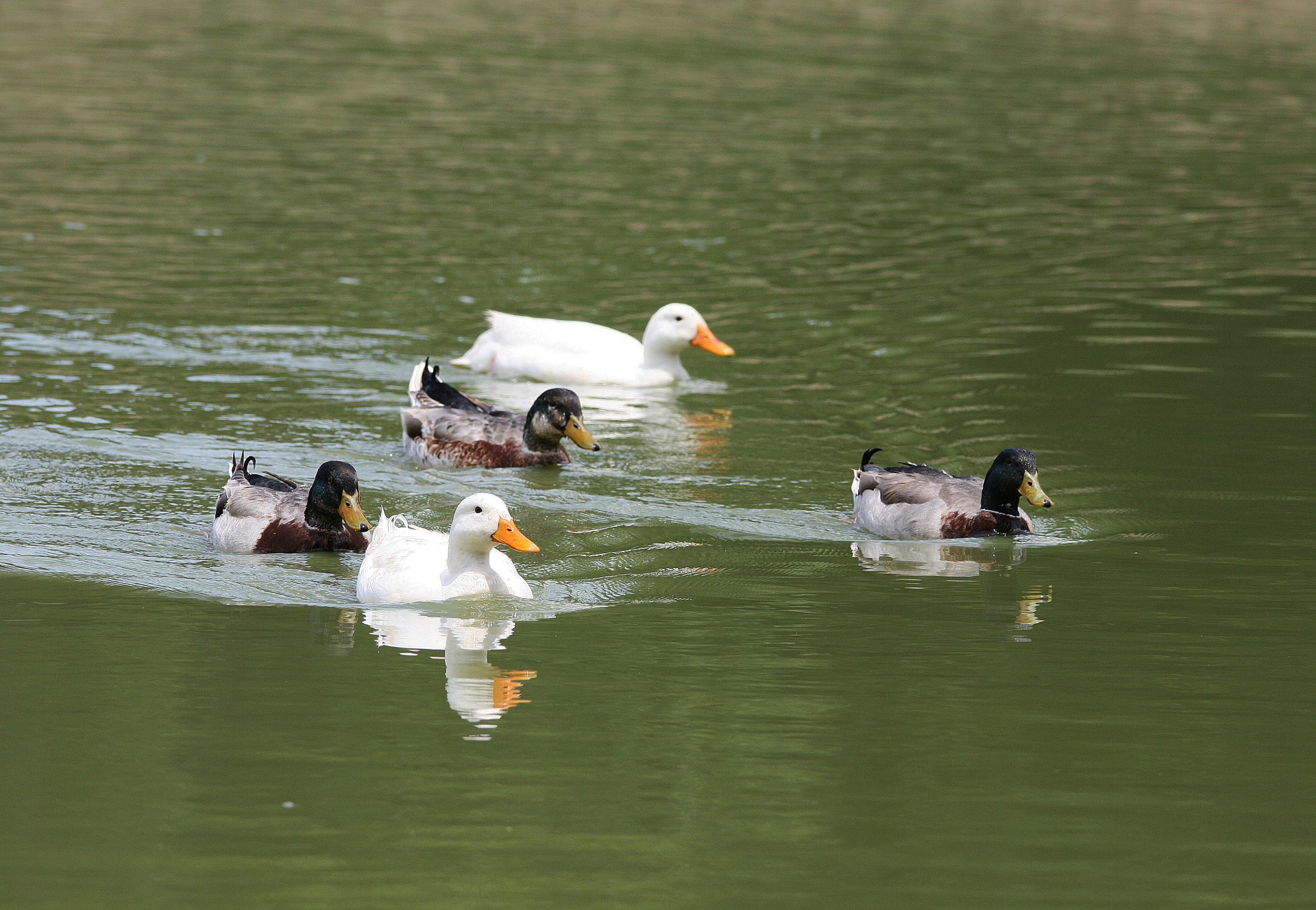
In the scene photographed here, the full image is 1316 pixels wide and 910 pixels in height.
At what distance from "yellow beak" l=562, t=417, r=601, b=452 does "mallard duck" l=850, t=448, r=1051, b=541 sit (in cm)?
268

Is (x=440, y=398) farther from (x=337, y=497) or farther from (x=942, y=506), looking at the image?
(x=942, y=506)

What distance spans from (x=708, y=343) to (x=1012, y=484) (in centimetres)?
611

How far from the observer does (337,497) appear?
11758 millimetres

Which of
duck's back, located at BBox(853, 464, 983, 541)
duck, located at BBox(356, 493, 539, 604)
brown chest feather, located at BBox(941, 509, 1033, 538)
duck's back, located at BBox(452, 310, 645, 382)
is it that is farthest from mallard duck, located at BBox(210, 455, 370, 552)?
duck's back, located at BBox(452, 310, 645, 382)

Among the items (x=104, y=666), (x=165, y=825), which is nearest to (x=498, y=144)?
(x=104, y=666)

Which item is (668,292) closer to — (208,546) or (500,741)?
(208,546)

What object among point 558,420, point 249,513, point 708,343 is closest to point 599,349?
point 708,343

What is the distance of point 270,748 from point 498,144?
24.1 m

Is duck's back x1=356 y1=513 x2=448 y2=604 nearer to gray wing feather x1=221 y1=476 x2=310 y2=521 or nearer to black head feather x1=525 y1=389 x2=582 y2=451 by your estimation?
gray wing feather x1=221 y1=476 x2=310 y2=521

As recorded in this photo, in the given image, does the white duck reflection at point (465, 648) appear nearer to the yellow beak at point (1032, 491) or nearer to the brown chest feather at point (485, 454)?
the yellow beak at point (1032, 491)

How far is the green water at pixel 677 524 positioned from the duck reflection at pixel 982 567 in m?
0.07

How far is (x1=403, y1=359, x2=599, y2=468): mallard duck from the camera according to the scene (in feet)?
47.3

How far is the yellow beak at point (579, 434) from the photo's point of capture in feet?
47.2

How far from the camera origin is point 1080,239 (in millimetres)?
24641
